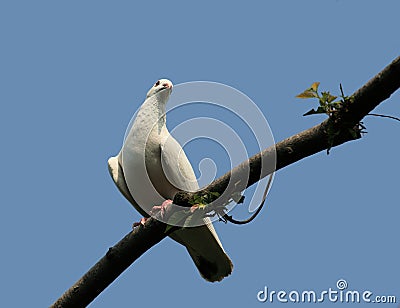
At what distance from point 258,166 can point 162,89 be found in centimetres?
359

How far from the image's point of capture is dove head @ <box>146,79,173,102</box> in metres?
9.23

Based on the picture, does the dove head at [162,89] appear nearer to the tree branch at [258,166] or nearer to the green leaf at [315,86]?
the tree branch at [258,166]

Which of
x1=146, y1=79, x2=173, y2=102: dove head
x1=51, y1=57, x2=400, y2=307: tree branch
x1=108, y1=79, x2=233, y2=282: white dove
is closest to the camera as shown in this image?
x1=51, y1=57, x2=400, y2=307: tree branch

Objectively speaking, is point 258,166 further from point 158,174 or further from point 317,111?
point 158,174

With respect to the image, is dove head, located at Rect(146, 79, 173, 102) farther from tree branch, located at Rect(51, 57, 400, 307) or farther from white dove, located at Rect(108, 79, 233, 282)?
tree branch, located at Rect(51, 57, 400, 307)

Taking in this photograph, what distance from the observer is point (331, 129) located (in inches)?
221

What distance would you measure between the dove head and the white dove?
9.7 inches

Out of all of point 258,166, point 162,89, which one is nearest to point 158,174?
point 162,89

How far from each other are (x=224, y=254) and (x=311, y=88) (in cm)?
356

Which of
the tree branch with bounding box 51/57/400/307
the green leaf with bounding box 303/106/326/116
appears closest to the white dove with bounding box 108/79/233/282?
the tree branch with bounding box 51/57/400/307

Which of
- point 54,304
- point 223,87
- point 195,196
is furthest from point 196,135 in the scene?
point 54,304

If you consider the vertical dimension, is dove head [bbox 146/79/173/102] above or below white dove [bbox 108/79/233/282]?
above

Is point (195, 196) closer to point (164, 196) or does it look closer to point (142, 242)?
point (142, 242)

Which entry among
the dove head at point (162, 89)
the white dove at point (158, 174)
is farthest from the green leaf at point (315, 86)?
the dove head at point (162, 89)
